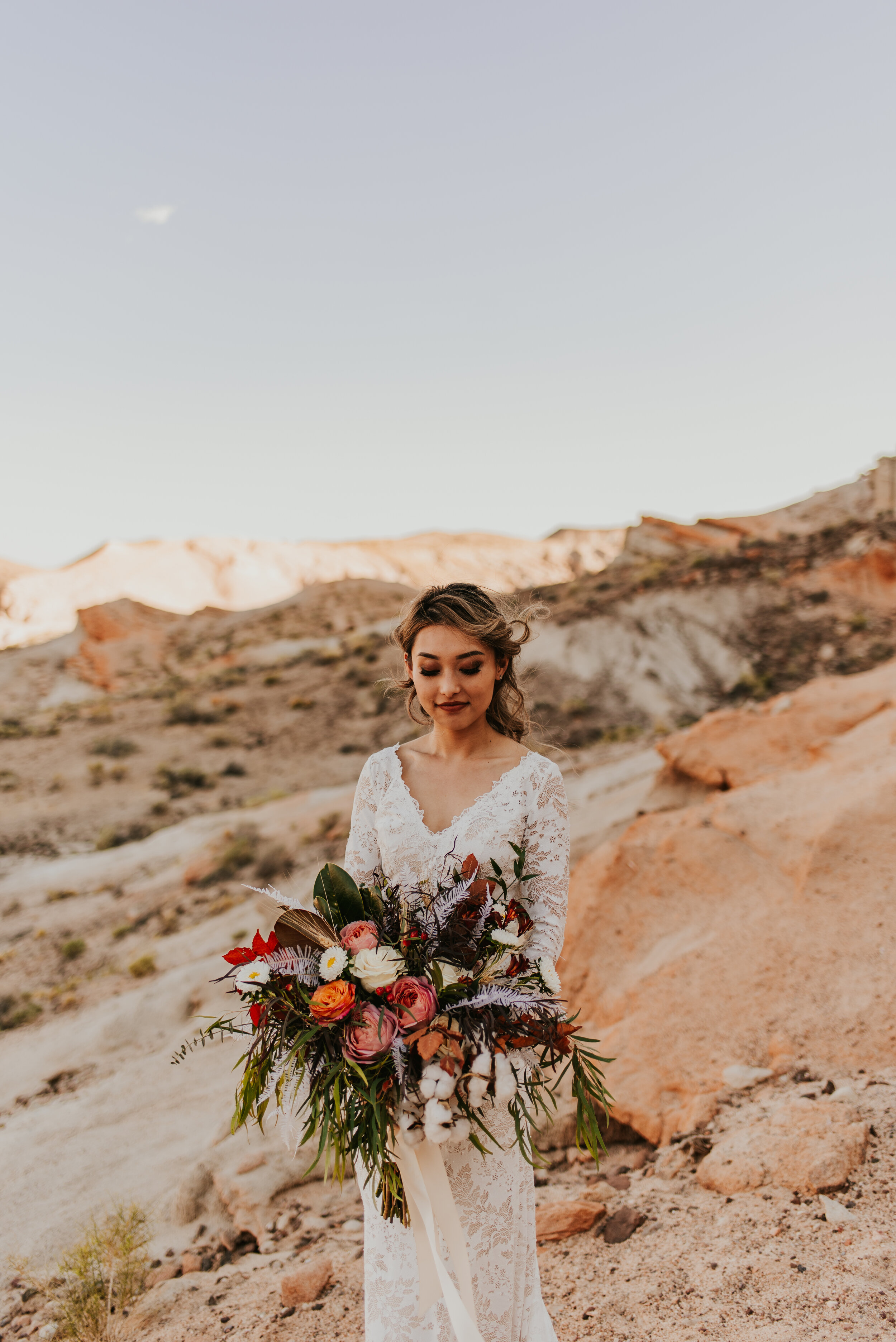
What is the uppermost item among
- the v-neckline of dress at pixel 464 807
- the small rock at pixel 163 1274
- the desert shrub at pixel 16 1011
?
the v-neckline of dress at pixel 464 807

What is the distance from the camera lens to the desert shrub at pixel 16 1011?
756 centimetres

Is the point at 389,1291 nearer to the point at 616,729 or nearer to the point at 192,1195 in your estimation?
the point at 192,1195

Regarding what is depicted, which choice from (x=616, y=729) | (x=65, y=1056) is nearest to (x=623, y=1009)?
(x=65, y=1056)

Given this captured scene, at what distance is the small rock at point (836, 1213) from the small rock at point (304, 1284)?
2.06 m

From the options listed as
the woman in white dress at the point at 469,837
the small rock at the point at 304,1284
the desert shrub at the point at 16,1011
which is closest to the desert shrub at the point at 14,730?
the desert shrub at the point at 16,1011

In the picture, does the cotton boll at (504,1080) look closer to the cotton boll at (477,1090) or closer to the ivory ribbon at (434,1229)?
the cotton boll at (477,1090)

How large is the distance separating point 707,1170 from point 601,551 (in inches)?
3308

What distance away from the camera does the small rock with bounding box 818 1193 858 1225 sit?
8.81ft

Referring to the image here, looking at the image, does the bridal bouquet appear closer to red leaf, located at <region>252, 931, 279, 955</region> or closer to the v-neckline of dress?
red leaf, located at <region>252, 931, 279, 955</region>

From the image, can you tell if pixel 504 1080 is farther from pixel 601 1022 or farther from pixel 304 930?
pixel 601 1022

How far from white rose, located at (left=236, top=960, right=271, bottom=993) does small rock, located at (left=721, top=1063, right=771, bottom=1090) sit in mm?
3037

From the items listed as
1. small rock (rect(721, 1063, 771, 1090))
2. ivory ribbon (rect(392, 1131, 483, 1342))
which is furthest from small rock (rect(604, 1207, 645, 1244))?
ivory ribbon (rect(392, 1131, 483, 1342))

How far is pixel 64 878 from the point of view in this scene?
1151 cm

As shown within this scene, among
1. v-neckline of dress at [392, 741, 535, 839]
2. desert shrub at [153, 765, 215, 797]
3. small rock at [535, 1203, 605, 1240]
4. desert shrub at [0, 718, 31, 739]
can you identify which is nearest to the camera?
v-neckline of dress at [392, 741, 535, 839]
